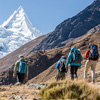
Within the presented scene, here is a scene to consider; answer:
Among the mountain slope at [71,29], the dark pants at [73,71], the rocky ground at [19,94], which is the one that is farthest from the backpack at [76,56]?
the mountain slope at [71,29]

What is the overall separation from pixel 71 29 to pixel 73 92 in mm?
184667

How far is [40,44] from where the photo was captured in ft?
585

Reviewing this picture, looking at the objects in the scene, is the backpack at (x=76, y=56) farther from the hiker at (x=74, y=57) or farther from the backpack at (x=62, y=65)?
the backpack at (x=62, y=65)

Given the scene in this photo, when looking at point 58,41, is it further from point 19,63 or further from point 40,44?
point 19,63

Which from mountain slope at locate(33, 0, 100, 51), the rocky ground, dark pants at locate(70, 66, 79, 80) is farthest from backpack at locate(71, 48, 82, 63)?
mountain slope at locate(33, 0, 100, 51)

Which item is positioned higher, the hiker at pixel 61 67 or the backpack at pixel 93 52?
the backpack at pixel 93 52

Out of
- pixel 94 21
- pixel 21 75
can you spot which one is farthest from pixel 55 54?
pixel 94 21

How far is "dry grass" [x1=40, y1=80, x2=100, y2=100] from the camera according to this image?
4.36 meters

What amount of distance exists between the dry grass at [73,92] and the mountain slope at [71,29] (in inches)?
6449

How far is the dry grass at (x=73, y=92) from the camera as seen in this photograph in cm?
436

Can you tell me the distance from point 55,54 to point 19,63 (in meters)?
77.2

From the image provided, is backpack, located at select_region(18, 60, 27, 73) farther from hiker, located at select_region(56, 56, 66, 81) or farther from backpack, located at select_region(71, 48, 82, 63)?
backpack, located at select_region(71, 48, 82, 63)

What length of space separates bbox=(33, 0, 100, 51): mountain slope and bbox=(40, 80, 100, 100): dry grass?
16381 cm

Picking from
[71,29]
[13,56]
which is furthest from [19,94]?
[71,29]
